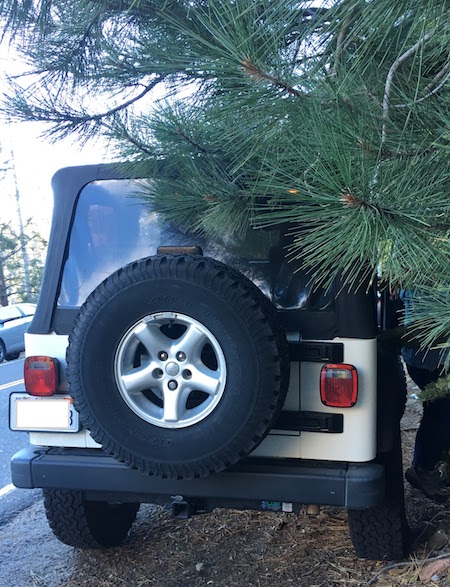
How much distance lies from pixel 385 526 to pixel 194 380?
130cm

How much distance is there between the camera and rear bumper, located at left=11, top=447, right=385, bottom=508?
2709 mm

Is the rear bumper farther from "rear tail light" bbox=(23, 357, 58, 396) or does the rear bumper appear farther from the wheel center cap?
the wheel center cap

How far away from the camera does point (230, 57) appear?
5.67 feet

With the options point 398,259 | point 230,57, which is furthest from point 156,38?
point 398,259

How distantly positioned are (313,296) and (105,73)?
1.56 meters

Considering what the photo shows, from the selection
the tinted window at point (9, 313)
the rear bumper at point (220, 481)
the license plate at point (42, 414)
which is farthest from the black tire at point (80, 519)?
the tinted window at point (9, 313)

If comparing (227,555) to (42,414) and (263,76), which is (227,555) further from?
(263,76)

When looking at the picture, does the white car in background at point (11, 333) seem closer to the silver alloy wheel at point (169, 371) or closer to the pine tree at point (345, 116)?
the silver alloy wheel at point (169, 371)

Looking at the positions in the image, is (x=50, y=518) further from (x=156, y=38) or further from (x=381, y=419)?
(x=156, y=38)

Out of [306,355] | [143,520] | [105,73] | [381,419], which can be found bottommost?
[143,520]

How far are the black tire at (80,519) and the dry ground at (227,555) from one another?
0.38 feet

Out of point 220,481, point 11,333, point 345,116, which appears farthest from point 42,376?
point 11,333

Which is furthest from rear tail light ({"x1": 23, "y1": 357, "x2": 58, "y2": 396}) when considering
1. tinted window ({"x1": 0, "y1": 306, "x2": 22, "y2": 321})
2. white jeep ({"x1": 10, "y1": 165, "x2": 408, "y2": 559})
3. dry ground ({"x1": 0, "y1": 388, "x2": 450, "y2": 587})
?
tinted window ({"x1": 0, "y1": 306, "x2": 22, "y2": 321})

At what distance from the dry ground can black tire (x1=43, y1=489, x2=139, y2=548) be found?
4.5 inches
